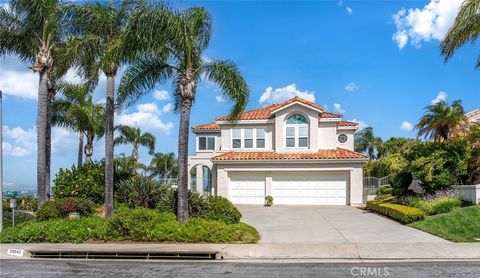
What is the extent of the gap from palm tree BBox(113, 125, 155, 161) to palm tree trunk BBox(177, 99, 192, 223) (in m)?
26.7

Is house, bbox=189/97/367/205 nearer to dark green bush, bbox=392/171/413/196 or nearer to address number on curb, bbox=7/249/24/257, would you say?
dark green bush, bbox=392/171/413/196

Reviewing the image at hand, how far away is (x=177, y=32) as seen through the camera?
1479 centimetres

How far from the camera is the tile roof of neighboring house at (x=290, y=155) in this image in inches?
1115

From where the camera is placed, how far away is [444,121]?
2655cm

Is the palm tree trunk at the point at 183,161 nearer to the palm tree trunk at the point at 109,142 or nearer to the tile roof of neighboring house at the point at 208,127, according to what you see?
the palm tree trunk at the point at 109,142

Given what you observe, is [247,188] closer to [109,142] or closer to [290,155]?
[290,155]

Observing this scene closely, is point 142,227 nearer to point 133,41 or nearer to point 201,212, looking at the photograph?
point 201,212

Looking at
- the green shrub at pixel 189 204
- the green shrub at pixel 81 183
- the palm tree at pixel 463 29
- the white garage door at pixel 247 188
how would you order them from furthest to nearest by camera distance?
the white garage door at pixel 247 188 < the green shrub at pixel 81 183 < the green shrub at pixel 189 204 < the palm tree at pixel 463 29

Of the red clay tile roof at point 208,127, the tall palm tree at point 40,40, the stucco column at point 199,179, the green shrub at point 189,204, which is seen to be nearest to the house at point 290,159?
the red clay tile roof at point 208,127

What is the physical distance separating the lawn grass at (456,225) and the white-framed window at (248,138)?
49.1 feet

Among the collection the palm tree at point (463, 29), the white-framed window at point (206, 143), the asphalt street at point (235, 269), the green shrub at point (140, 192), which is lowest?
the asphalt street at point (235, 269)

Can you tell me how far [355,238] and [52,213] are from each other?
10.9m

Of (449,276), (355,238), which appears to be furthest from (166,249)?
(449,276)

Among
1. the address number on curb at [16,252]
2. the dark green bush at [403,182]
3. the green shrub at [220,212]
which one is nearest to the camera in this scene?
the address number on curb at [16,252]
